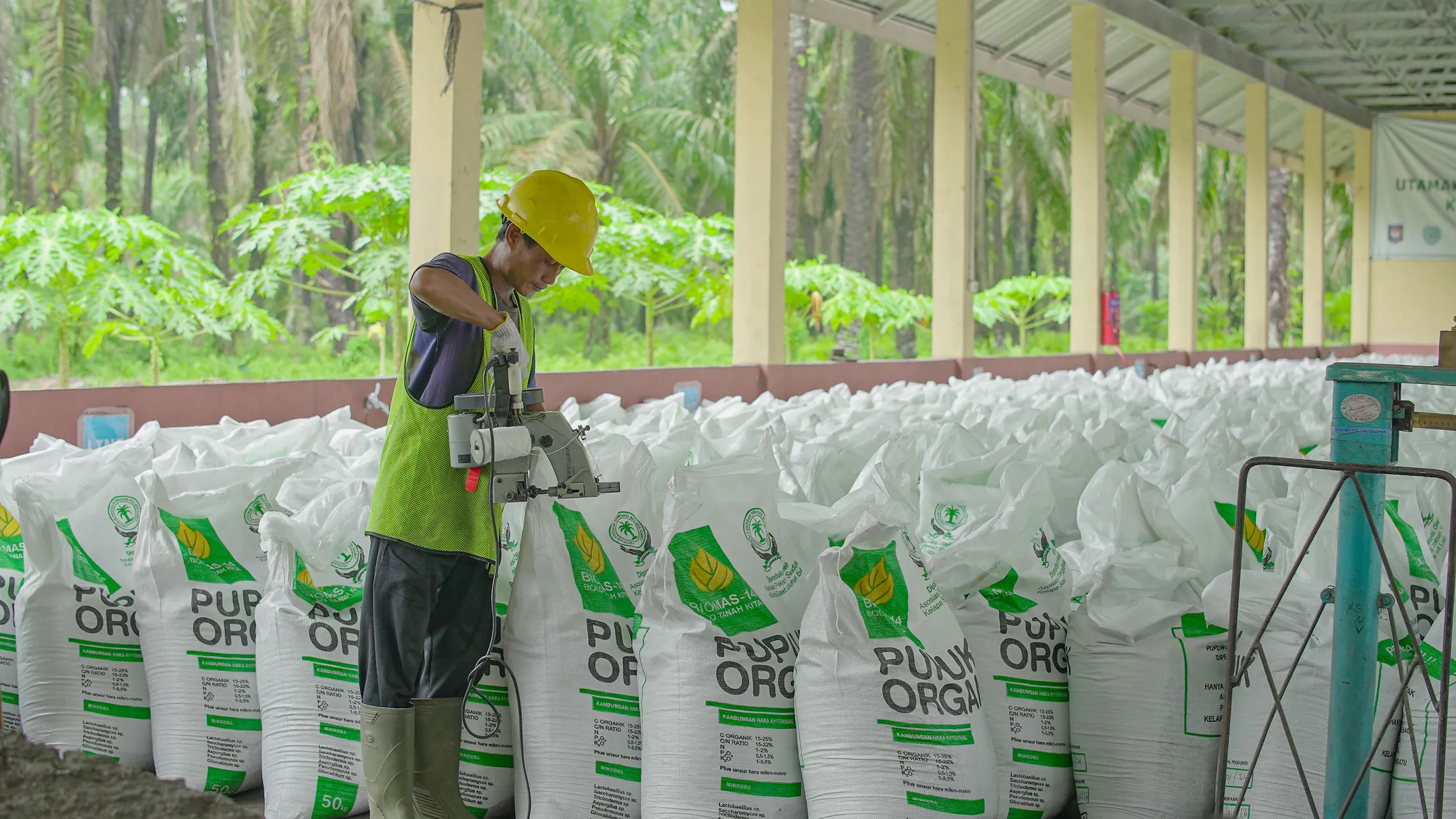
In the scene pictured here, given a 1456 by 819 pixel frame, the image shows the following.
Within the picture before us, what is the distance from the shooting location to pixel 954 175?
9.73m

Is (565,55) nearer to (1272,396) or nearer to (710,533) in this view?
(1272,396)

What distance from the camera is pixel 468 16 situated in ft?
17.6

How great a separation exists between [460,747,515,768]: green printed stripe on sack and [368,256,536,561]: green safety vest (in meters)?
0.53

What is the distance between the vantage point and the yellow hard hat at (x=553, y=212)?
2.32 meters

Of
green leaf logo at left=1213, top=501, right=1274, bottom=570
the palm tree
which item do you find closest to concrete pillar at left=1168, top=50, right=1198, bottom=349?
the palm tree

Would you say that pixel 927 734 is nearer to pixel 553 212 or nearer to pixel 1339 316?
pixel 553 212

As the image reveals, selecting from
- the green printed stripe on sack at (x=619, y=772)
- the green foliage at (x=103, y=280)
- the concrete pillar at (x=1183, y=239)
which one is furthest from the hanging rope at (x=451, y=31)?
the concrete pillar at (x=1183, y=239)

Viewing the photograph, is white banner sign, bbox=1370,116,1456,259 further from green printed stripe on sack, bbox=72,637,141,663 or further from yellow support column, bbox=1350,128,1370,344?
green printed stripe on sack, bbox=72,637,141,663

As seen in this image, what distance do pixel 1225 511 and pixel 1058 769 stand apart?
2.90 ft

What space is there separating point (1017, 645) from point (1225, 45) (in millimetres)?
13418

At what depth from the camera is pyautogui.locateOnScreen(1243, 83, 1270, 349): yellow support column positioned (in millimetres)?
15539

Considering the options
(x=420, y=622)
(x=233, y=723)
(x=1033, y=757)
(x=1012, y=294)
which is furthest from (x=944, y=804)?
(x=1012, y=294)

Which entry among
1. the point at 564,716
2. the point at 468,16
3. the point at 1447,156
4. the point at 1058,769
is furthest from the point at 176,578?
the point at 1447,156

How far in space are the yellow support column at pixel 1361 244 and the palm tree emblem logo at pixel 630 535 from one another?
65.4ft
